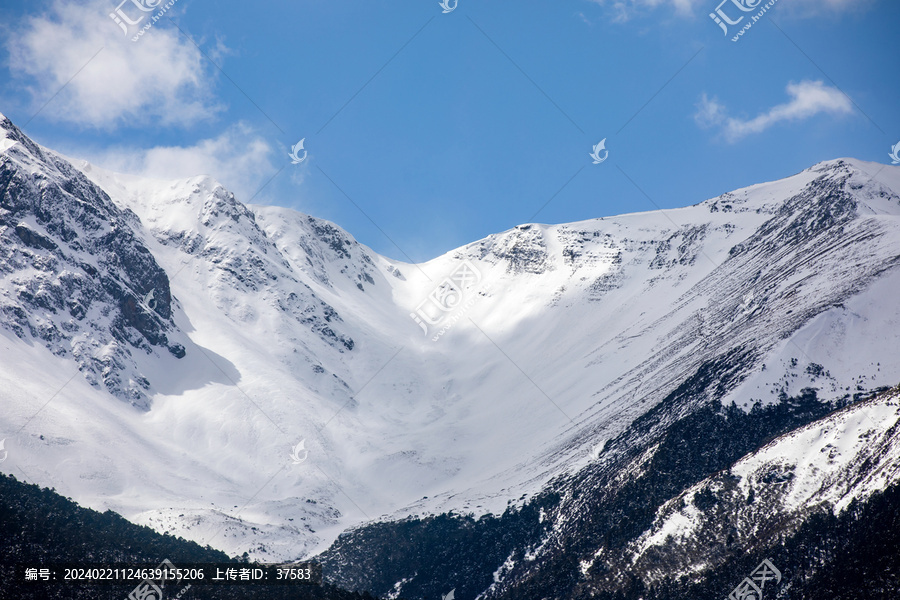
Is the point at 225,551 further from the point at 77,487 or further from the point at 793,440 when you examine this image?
the point at 793,440

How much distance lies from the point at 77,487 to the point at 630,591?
100817 mm

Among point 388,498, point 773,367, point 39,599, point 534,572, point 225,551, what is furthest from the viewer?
point 388,498

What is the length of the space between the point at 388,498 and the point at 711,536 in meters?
86.8

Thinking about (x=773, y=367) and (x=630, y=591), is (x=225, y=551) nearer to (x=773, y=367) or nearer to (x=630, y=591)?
(x=630, y=591)

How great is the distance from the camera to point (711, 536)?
10656cm

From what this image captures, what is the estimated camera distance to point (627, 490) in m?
126

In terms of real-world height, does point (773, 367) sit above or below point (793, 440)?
above

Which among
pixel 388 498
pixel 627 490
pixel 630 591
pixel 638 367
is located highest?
pixel 638 367

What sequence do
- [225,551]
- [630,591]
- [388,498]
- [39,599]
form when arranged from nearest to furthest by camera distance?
1. [39,599]
2. [630,591]
3. [225,551]
4. [388,498]

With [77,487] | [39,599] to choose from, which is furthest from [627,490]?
[77,487]

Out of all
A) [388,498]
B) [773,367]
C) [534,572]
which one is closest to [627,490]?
[534,572]

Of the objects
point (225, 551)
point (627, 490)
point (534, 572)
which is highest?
point (225, 551)

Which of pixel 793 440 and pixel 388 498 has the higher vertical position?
pixel 388 498

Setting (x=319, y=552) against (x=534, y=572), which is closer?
(x=534, y=572)
